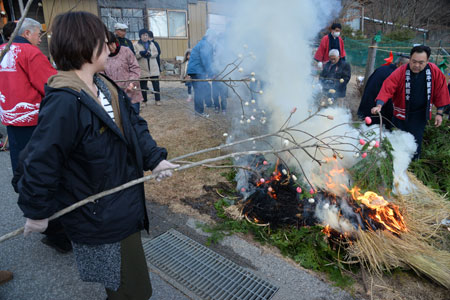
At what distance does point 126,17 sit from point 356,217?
1412 centimetres

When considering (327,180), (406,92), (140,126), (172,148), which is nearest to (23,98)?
(140,126)

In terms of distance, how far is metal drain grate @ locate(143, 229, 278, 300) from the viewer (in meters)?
2.58

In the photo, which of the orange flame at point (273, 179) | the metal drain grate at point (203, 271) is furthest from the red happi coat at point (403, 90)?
the metal drain grate at point (203, 271)

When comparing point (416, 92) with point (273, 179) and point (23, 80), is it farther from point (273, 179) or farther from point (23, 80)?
point (23, 80)

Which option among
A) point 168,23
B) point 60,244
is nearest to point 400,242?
point 60,244

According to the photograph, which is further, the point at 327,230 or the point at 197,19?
the point at 197,19

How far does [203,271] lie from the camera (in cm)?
281

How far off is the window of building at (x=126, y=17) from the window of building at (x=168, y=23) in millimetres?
528

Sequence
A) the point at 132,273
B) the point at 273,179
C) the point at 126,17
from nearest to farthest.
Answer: the point at 132,273, the point at 273,179, the point at 126,17

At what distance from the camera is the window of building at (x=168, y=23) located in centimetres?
1444

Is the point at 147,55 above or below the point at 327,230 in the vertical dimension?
above

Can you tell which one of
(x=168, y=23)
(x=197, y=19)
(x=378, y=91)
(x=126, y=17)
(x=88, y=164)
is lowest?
(x=88, y=164)

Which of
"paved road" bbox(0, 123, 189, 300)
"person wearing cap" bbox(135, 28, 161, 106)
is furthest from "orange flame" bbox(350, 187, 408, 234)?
"person wearing cap" bbox(135, 28, 161, 106)

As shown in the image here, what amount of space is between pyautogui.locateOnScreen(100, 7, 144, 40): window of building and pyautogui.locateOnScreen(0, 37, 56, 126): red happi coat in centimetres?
1167
